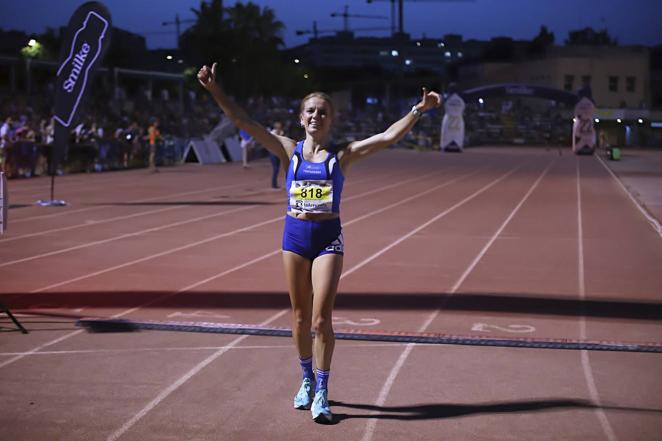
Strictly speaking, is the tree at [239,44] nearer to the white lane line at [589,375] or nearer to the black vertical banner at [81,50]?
the black vertical banner at [81,50]

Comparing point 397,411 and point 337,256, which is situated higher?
point 337,256

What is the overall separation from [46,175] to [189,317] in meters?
23.5

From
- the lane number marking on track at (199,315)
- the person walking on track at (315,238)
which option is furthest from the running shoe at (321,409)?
the lane number marking on track at (199,315)

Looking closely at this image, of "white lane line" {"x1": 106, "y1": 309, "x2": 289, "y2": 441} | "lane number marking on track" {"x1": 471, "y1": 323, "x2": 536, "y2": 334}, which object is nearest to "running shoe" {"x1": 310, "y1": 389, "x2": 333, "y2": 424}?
"white lane line" {"x1": 106, "y1": 309, "x2": 289, "y2": 441}

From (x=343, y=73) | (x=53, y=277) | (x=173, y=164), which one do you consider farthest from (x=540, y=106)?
(x=53, y=277)

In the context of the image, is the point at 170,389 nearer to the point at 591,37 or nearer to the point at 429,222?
the point at 429,222

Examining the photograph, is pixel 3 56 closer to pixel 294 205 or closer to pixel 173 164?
pixel 173 164

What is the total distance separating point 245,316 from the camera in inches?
350

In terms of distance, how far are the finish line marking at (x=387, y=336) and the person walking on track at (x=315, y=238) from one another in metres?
2.05

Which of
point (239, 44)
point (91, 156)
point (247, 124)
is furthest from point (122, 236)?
point (239, 44)

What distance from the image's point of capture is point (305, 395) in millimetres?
5840

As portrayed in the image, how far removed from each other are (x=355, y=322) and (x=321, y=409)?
10.3 ft

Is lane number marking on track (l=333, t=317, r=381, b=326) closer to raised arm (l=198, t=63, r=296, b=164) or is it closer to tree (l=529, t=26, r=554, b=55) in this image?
raised arm (l=198, t=63, r=296, b=164)

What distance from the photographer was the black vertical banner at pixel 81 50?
Result: 1742 centimetres
